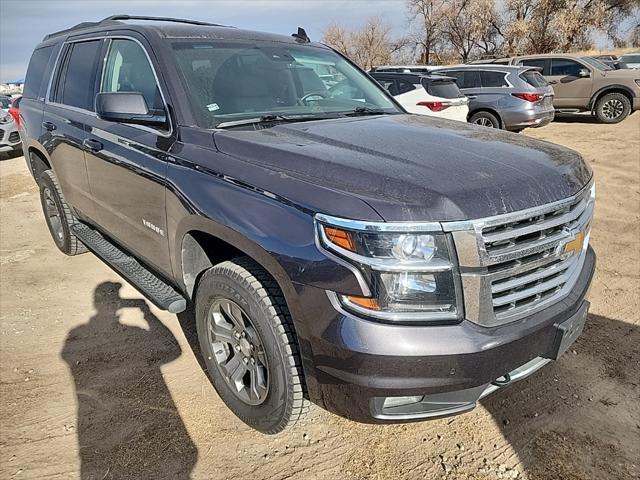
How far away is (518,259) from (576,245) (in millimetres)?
542

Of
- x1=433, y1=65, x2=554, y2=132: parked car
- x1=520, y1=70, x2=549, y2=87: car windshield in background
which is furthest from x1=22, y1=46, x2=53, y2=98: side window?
x1=520, y1=70, x2=549, y2=87: car windshield in background

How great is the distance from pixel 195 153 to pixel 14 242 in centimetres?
423

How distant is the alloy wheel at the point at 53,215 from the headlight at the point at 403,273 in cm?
401

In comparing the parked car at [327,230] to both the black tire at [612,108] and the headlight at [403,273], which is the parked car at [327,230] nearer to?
the headlight at [403,273]

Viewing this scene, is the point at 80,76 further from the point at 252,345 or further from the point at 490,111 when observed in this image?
the point at 490,111

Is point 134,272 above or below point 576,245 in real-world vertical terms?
below

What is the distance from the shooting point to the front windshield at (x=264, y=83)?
289 centimetres

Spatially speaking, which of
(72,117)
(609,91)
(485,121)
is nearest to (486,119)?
(485,121)

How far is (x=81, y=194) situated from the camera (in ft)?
13.4

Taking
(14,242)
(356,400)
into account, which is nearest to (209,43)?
(356,400)

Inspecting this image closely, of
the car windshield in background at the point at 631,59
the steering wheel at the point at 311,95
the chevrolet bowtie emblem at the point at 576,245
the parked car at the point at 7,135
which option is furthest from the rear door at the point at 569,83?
the parked car at the point at 7,135

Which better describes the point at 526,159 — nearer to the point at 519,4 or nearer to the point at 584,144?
the point at 584,144

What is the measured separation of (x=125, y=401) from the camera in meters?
2.89

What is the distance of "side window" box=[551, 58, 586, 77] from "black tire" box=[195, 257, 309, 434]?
1408 centimetres
